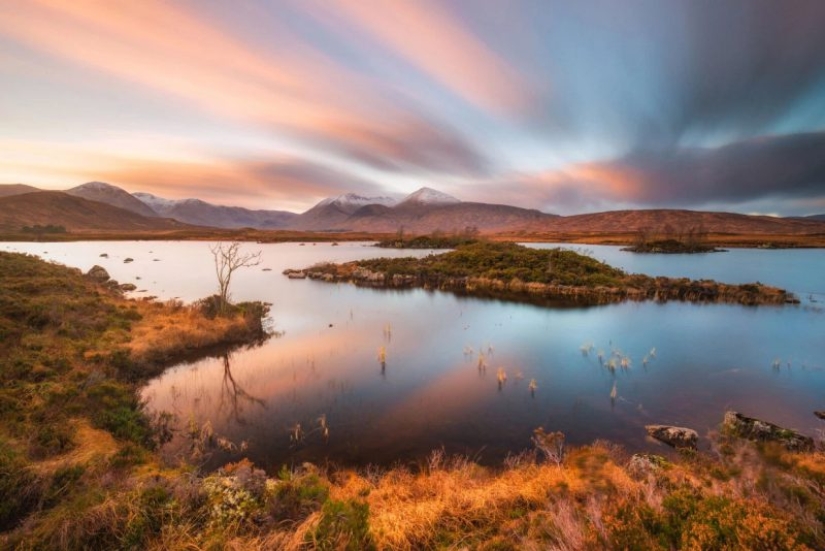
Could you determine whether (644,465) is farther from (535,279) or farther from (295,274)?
(295,274)

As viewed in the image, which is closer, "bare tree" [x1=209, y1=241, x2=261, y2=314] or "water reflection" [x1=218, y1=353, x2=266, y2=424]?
"water reflection" [x1=218, y1=353, x2=266, y2=424]

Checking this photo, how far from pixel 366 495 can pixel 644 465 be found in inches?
277

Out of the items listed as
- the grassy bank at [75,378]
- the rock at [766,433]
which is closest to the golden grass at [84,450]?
the grassy bank at [75,378]

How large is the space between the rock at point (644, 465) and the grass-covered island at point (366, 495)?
1.8 inches

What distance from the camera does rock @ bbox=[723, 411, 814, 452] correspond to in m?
11.0

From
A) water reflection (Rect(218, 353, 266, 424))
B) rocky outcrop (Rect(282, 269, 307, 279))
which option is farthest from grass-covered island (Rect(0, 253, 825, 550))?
rocky outcrop (Rect(282, 269, 307, 279))

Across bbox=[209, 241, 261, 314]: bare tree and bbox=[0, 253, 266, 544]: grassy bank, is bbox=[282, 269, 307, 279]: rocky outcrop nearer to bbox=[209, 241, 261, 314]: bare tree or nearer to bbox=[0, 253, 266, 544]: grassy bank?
bbox=[209, 241, 261, 314]: bare tree

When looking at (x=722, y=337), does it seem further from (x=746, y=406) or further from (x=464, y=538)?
(x=464, y=538)

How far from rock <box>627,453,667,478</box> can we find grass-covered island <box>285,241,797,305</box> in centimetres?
2751

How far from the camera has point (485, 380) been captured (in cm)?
1706

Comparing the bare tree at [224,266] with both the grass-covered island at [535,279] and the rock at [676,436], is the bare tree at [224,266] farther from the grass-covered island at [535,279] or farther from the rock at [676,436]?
the rock at [676,436]

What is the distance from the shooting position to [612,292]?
127 ft

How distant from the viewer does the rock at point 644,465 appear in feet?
28.3

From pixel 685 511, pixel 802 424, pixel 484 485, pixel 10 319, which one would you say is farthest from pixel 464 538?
pixel 10 319
